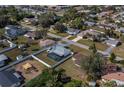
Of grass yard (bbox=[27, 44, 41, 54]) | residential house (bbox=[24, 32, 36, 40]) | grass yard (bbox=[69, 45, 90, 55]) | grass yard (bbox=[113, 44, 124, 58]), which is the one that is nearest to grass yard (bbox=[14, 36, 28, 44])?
residential house (bbox=[24, 32, 36, 40])

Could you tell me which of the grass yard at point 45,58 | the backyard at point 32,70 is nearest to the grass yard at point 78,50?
the grass yard at point 45,58

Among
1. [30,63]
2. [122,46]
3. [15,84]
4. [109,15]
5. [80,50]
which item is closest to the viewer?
[15,84]

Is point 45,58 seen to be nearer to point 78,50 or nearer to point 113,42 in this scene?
point 78,50

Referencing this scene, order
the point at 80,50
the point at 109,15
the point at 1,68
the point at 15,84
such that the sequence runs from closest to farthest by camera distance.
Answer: the point at 15,84, the point at 1,68, the point at 80,50, the point at 109,15
